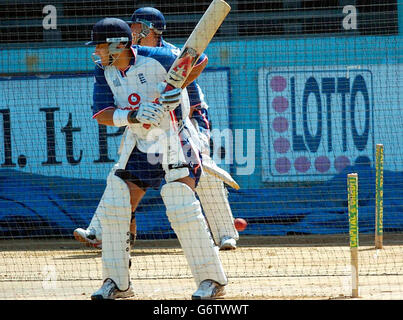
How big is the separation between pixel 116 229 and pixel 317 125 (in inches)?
214

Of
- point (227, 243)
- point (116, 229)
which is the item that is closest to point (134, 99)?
point (116, 229)

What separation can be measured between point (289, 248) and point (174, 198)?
4196mm

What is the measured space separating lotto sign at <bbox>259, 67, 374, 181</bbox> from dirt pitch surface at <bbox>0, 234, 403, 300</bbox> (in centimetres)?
99

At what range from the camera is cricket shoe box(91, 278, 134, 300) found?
620 cm

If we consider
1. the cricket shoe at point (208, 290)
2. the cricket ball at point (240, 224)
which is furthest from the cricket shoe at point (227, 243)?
→ the cricket shoe at point (208, 290)

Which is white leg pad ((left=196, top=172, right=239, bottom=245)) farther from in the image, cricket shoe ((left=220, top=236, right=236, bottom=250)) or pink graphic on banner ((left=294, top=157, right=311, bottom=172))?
pink graphic on banner ((left=294, top=157, right=311, bottom=172))

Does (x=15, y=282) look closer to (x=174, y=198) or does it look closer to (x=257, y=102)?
(x=174, y=198)

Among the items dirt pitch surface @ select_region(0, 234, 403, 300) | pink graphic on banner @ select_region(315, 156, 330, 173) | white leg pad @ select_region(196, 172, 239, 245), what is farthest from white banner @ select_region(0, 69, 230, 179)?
white leg pad @ select_region(196, 172, 239, 245)

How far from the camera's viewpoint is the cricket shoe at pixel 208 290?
6117 millimetres

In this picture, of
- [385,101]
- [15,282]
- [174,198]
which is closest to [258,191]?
[385,101]

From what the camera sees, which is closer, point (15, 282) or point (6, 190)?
point (15, 282)

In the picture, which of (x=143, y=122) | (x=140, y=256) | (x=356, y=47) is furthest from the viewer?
(x=356, y=47)

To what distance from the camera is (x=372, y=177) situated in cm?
1120

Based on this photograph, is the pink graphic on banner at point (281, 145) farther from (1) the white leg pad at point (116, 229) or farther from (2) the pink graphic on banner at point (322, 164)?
(1) the white leg pad at point (116, 229)
